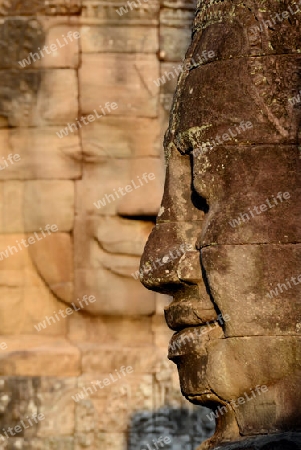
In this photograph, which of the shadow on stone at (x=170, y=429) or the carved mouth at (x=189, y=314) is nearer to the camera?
the carved mouth at (x=189, y=314)

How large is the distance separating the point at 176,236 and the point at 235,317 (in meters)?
0.68

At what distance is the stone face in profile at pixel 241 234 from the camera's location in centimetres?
715

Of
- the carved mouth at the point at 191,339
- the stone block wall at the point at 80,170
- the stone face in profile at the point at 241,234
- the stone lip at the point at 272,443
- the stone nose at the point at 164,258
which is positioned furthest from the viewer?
the stone block wall at the point at 80,170

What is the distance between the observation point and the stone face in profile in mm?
7148

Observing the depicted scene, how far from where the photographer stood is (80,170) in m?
14.8

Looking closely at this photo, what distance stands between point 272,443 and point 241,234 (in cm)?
102

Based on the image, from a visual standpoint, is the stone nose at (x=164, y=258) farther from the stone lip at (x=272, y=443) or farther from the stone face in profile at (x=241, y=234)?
the stone lip at (x=272, y=443)

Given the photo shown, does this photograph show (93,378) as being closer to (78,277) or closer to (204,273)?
(78,277)

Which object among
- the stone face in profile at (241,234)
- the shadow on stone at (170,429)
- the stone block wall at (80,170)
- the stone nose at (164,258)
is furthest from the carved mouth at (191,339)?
the stone block wall at (80,170)

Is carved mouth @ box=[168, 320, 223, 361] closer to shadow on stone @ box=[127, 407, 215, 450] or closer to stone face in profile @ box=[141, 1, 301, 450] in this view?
stone face in profile @ box=[141, 1, 301, 450]

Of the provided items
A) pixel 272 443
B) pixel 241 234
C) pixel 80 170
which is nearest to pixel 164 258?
pixel 241 234

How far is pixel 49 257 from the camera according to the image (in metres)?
14.8

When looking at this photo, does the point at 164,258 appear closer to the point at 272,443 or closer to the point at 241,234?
the point at 241,234

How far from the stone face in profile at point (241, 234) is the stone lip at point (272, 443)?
12 mm
